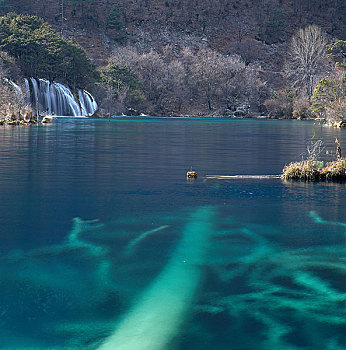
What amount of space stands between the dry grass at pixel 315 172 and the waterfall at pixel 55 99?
6214 centimetres

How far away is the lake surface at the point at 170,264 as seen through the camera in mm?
7676

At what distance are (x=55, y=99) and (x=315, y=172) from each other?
71.6 metres

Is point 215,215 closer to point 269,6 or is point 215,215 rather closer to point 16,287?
point 16,287

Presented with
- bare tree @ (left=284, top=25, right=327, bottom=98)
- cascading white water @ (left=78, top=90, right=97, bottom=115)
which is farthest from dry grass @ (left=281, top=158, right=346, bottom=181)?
bare tree @ (left=284, top=25, right=327, bottom=98)

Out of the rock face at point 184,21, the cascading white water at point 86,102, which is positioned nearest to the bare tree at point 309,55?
the rock face at point 184,21

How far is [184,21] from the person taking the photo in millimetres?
165000

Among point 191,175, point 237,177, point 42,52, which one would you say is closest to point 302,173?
point 237,177

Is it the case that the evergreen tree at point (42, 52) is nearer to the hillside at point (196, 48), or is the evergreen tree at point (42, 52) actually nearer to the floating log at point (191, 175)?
the hillside at point (196, 48)

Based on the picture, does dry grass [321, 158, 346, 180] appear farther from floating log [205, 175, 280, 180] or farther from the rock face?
the rock face

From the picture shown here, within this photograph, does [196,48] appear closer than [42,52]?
No

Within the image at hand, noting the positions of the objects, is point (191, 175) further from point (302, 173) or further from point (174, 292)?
point (174, 292)

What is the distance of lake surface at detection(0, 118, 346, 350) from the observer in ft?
25.2

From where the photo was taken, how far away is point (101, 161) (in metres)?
27.2

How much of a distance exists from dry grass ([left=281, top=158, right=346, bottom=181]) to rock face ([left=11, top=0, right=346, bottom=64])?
Answer: 13138cm
